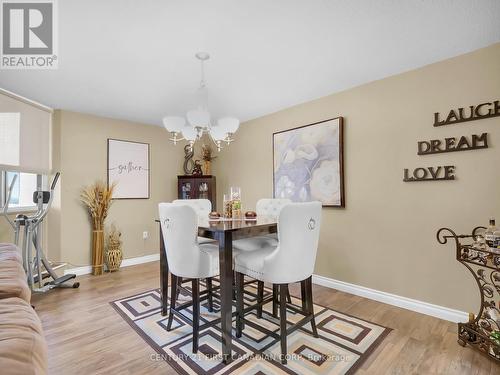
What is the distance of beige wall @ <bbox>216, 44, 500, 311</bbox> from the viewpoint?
2113 millimetres

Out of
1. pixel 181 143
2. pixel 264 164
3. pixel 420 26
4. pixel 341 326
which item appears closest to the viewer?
pixel 420 26

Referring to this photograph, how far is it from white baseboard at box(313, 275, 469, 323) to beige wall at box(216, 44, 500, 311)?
6cm

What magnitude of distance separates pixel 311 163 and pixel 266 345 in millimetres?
2098

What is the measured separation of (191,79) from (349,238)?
96.6 inches

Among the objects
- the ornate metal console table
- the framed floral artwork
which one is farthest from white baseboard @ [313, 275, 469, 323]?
the framed floral artwork

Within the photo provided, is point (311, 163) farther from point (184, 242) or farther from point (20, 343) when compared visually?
point (20, 343)

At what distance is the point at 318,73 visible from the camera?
8.43 feet

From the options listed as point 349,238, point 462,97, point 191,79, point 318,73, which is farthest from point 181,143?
point 462,97

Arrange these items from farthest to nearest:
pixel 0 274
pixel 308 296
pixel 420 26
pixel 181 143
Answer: pixel 181 143, pixel 308 296, pixel 420 26, pixel 0 274

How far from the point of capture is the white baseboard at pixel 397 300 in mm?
2213

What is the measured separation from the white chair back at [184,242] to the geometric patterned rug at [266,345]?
1.76 feet

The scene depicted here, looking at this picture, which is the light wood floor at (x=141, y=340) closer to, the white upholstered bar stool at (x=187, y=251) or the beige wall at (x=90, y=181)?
the white upholstered bar stool at (x=187, y=251)

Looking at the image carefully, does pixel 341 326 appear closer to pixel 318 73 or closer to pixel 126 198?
pixel 318 73

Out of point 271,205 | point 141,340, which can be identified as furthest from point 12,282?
point 271,205
